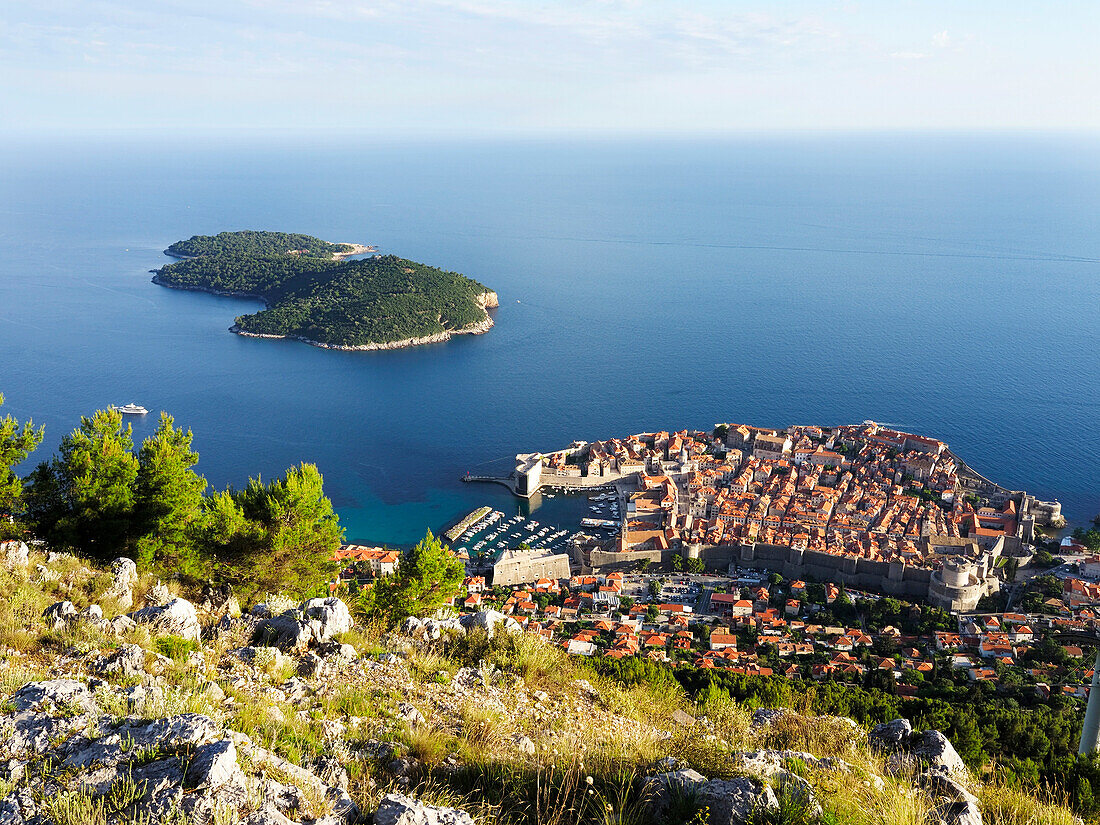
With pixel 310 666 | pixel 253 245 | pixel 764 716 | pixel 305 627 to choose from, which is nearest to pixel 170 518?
pixel 305 627

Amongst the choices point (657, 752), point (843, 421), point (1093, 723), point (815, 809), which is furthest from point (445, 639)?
point (843, 421)

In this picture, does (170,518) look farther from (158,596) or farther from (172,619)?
(172,619)

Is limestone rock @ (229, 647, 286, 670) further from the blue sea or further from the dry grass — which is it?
the blue sea

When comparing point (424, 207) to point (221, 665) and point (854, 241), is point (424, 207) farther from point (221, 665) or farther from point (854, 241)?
point (221, 665)

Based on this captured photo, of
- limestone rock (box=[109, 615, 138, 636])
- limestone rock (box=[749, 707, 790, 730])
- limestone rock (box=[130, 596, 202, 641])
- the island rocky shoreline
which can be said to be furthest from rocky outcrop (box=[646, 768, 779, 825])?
the island rocky shoreline

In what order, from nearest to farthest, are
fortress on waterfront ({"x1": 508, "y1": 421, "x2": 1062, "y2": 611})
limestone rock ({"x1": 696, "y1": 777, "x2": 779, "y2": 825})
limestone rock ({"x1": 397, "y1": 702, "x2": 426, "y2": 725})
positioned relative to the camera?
limestone rock ({"x1": 696, "y1": 777, "x2": 779, "y2": 825}) → limestone rock ({"x1": 397, "y1": 702, "x2": 426, "y2": 725}) → fortress on waterfront ({"x1": 508, "y1": 421, "x2": 1062, "y2": 611})

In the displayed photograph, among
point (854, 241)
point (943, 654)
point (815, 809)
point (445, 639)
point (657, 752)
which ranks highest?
point (854, 241)

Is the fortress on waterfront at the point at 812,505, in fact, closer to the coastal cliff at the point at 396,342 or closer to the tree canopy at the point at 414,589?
the tree canopy at the point at 414,589
